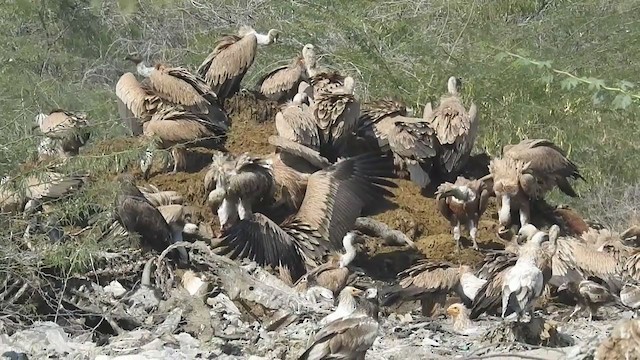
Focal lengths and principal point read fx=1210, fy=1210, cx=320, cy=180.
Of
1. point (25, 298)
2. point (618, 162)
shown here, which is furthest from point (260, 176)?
point (618, 162)

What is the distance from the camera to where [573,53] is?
17125mm

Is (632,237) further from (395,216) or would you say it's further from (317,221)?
(317,221)

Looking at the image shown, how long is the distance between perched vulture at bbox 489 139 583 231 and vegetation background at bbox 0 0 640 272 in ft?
6.63

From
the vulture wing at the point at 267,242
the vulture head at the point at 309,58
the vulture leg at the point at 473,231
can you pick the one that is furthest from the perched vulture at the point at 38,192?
the vulture head at the point at 309,58

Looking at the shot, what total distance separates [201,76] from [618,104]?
650 cm

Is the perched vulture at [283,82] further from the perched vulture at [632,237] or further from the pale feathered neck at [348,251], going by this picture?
the perched vulture at [632,237]

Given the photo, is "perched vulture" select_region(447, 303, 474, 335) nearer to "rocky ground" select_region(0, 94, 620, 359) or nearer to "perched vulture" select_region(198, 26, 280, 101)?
"rocky ground" select_region(0, 94, 620, 359)

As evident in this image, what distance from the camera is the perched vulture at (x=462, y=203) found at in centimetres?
923

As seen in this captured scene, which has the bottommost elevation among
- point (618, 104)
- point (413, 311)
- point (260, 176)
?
point (413, 311)

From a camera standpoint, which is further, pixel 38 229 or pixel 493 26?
pixel 493 26

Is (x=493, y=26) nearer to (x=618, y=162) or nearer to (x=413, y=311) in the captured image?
(x=618, y=162)

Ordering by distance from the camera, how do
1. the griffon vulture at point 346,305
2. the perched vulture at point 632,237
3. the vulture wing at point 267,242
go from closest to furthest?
the griffon vulture at point 346,305
the vulture wing at point 267,242
the perched vulture at point 632,237

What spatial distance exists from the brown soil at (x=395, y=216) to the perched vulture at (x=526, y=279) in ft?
4.56

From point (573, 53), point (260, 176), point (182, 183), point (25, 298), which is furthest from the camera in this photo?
point (573, 53)
